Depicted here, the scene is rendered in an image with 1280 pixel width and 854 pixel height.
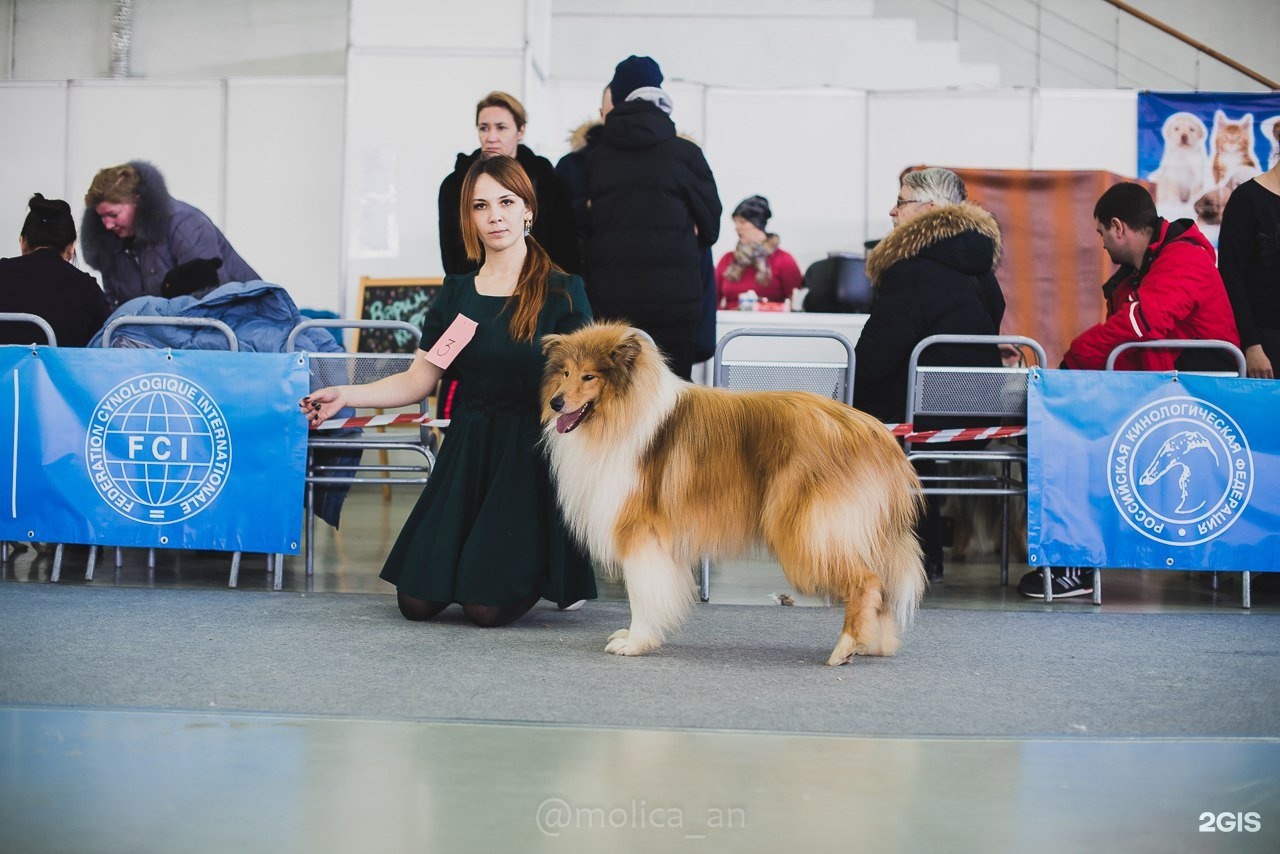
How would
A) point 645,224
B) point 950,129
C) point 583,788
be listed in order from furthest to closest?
point 950,129 < point 645,224 < point 583,788

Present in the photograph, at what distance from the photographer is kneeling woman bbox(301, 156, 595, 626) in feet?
13.2

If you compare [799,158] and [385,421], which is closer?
[385,421]

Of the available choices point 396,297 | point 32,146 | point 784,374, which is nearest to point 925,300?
point 784,374

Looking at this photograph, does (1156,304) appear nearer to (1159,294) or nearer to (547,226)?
(1159,294)

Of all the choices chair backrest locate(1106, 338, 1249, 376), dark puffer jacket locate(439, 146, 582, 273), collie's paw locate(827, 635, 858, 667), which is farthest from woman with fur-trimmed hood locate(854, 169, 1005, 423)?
collie's paw locate(827, 635, 858, 667)

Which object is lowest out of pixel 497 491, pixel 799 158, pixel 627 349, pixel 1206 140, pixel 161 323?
pixel 497 491

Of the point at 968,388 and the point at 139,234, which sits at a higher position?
the point at 139,234

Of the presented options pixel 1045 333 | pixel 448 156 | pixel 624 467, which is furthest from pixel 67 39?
pixel 624 467

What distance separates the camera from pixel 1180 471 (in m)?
4.75

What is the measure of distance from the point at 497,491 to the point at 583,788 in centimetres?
178

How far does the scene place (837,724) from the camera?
2.93 metres

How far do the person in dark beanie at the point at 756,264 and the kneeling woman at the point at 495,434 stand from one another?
14.2 ft

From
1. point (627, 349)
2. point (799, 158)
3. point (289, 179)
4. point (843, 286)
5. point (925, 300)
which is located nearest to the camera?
point (627, 349)

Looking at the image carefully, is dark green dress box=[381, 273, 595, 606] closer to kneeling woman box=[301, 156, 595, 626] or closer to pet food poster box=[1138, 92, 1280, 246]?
kneeling woman box=[301, 156, 595, 626]
